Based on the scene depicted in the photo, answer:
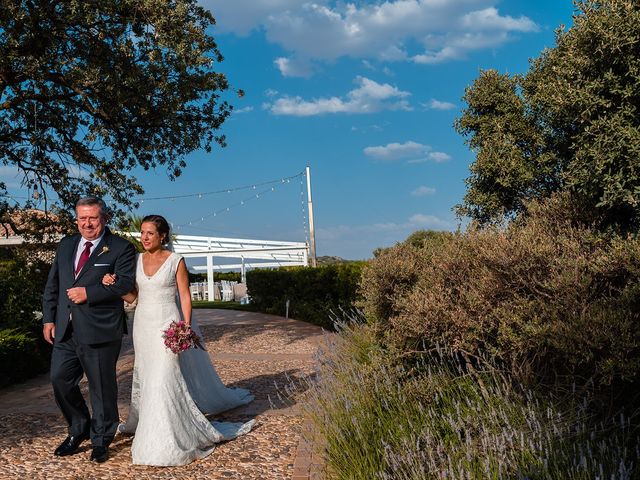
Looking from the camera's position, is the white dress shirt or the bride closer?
the bride

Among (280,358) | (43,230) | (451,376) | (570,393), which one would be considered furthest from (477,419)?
(43,230)

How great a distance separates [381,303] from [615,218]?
271 cm

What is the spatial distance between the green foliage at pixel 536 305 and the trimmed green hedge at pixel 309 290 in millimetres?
8081

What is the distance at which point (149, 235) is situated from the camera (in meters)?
5.18

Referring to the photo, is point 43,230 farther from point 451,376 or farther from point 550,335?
point 550,335

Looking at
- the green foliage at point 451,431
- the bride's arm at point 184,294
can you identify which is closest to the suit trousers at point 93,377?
the bride's arm at point 184,294

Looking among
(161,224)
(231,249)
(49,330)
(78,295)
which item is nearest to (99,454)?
(49,330)

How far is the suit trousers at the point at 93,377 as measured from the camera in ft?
16.8

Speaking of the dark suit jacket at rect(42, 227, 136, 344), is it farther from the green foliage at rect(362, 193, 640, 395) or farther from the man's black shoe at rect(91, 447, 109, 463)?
the green foliage at rect(362, 193, 640, 395)

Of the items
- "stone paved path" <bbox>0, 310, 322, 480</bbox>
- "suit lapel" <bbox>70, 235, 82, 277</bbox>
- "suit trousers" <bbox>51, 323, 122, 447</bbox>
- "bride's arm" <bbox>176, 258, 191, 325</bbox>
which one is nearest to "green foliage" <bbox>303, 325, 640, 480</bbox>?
"stone paved path" <bbox>0, 310, 322, 480</bbox>

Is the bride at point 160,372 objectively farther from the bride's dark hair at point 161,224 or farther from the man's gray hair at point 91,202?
the man's gray hair at point 91,202

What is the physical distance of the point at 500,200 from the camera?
10844 mm

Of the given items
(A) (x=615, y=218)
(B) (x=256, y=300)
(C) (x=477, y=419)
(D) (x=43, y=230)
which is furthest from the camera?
(B) (x=256, y=300)

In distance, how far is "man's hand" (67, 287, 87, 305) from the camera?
4.99 metres
